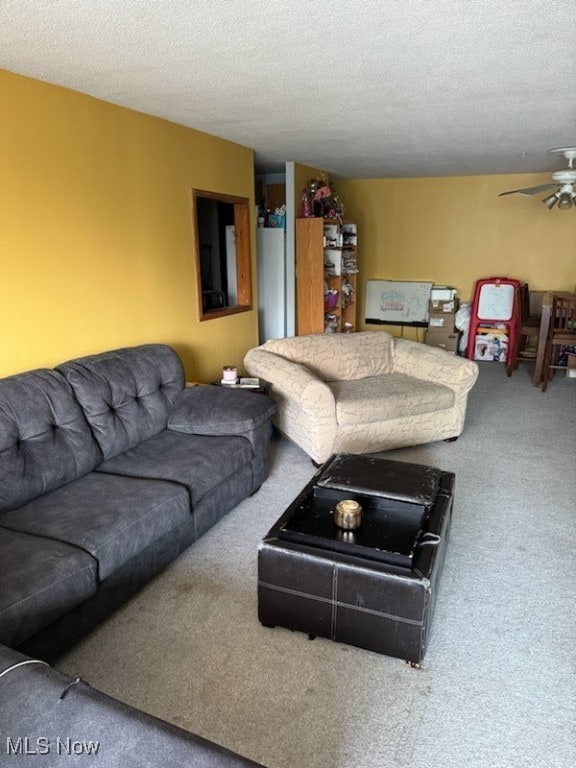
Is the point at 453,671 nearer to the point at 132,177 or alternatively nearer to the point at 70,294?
the point at 70,294

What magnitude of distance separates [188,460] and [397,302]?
497 cm

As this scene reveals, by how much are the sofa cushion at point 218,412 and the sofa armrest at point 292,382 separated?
0.29 metres

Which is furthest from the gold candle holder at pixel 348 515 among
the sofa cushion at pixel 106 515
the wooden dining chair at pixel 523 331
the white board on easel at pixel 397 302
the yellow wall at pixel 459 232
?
the yellow wall at pixel 459 232

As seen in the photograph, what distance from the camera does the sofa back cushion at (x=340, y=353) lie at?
3.77 m

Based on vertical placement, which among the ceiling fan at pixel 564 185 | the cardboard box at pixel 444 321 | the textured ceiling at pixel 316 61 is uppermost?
the textured ceiling at pixel 316 61

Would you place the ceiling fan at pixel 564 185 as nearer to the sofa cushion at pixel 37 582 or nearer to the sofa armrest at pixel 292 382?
the sofa armrest at pixel 292 382

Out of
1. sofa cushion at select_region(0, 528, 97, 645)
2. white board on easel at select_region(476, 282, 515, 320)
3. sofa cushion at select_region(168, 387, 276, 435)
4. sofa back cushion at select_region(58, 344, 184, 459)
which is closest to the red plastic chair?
white board on easel at select_region(476, 282, 515, 320)

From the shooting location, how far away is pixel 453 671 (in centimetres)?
181

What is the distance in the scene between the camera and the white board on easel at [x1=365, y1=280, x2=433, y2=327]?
671 centimetres

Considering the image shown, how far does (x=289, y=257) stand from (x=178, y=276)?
1903 mm

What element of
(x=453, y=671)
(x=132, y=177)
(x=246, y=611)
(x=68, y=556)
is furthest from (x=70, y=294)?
(x=453, y=671)

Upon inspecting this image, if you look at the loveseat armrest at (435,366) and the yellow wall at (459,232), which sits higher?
the yellow wall at (459,232)

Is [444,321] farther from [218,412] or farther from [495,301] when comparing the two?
[218,412]

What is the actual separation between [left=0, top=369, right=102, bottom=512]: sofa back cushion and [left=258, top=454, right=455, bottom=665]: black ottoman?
3.21ft
